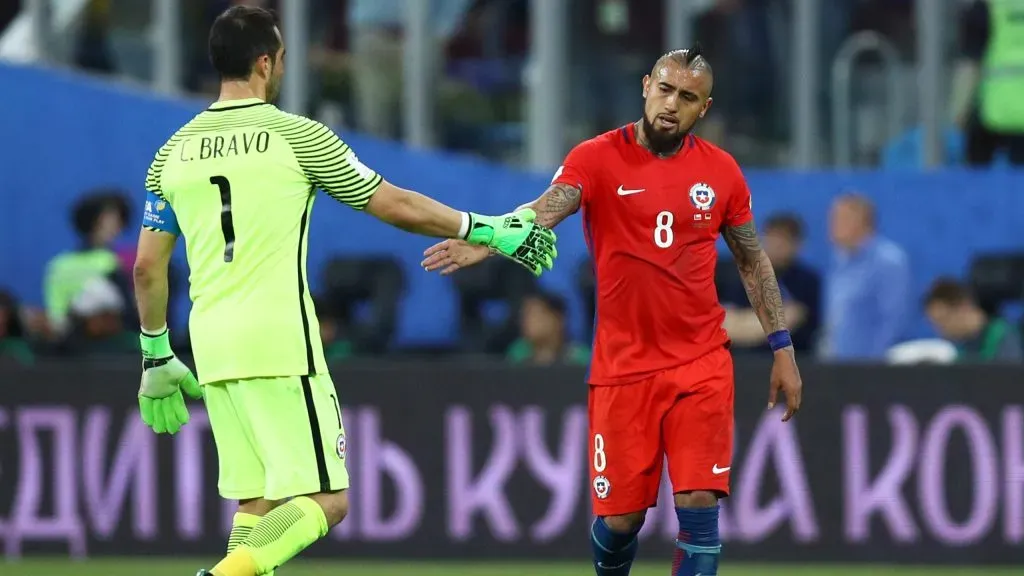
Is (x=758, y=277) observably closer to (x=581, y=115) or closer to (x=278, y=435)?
(x=278, y=435)

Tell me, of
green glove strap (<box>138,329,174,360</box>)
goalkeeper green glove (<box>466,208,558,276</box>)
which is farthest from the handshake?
green glove strap (<box>138,329,174,360</box>)

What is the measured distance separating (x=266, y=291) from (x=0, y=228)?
30.5 feet

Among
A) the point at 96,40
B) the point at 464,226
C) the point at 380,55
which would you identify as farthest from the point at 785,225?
the point at 96,40

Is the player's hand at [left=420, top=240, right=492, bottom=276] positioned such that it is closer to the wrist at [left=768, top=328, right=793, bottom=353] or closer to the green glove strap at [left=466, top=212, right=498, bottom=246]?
the green glove strap at [left=466, top=212, right=498, bottom=246]

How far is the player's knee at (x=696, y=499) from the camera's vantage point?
7488mm

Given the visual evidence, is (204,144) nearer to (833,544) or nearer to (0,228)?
(833,544)

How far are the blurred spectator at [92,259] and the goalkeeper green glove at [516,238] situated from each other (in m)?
6.69

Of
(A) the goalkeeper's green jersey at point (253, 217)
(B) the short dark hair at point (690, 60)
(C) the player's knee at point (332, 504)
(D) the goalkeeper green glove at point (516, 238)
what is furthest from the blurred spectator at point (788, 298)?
(A) the goalkeeper's green jersey at point (253, 217)

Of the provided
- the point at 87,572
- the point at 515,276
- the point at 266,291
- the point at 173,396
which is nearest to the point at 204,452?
the point at 87,572

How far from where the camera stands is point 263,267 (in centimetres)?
661

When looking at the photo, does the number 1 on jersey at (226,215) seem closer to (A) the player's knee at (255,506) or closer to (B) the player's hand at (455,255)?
(B) the player's hand at (455,255)

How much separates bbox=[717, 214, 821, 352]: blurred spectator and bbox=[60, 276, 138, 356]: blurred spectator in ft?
12.3

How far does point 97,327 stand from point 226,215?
21.0 ft

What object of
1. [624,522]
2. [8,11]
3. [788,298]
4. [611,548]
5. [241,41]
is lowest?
[611,548]
